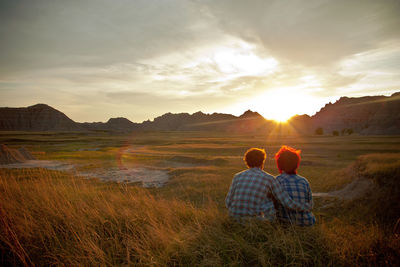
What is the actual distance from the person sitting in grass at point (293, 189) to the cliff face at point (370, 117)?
134981 mm

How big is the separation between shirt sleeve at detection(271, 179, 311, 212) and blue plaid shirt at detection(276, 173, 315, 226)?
0.17 meters

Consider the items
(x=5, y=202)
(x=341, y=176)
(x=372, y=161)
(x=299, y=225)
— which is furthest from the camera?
(x=341, y=176)

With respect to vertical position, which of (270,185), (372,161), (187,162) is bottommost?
(187,162)

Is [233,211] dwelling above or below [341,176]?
above

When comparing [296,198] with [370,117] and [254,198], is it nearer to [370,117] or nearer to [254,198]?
[254,198]

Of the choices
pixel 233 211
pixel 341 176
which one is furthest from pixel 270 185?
pixel 341 176

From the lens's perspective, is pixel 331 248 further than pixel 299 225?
No

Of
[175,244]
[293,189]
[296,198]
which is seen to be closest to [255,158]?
[293,189]

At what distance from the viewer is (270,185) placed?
383 cm

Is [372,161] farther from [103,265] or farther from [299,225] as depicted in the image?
[103,265]

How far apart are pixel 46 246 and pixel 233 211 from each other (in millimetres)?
3114

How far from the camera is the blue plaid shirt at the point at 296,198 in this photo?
149 inches

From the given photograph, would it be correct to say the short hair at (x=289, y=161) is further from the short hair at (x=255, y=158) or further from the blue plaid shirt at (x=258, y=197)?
the blue plaid shirt at (x=258, y=197)

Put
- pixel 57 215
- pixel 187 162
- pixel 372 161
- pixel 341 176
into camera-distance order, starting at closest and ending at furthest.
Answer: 1. pixel 57 215
2. pixel 372 161
3. pixel 341 176
4. pixel 187 162
